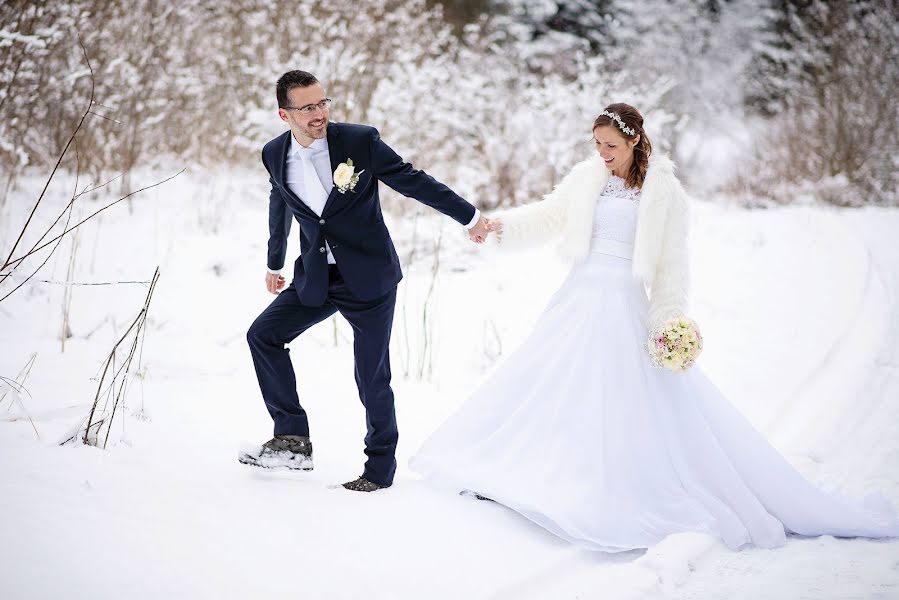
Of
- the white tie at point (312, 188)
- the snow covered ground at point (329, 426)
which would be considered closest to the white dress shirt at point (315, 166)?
the white tie at point (312, 188)

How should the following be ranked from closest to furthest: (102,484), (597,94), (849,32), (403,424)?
(102,484) → (403,424) → (597,94) → (849,32)

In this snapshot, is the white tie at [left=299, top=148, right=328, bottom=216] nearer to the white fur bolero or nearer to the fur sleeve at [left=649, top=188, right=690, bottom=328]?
the white fur bolero

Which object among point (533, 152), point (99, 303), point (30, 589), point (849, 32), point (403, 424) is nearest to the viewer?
point (30, 589)

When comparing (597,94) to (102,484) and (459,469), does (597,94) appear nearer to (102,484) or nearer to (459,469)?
(459,469)

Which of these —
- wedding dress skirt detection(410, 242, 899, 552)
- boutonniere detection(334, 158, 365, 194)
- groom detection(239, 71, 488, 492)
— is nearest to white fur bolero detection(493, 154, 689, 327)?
wedding dress skirt detection(410, 242, 899, 552)

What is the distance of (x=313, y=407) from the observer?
464 centimetres

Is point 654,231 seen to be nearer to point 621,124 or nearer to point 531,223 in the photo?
point 621,124

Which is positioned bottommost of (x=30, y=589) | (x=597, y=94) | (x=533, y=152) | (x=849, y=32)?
(x=30, y=589)

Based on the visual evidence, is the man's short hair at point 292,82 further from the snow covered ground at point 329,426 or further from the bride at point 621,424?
the snow covered ground at point 329,426

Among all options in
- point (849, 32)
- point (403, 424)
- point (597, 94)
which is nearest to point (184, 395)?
point (403, 424)

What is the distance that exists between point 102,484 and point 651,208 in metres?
2.66

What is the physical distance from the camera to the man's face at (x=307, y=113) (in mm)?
3072

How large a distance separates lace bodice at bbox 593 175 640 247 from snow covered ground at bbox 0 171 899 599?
140cm

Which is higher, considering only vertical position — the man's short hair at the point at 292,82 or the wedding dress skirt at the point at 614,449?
the man's short hair at the point at 292,82
